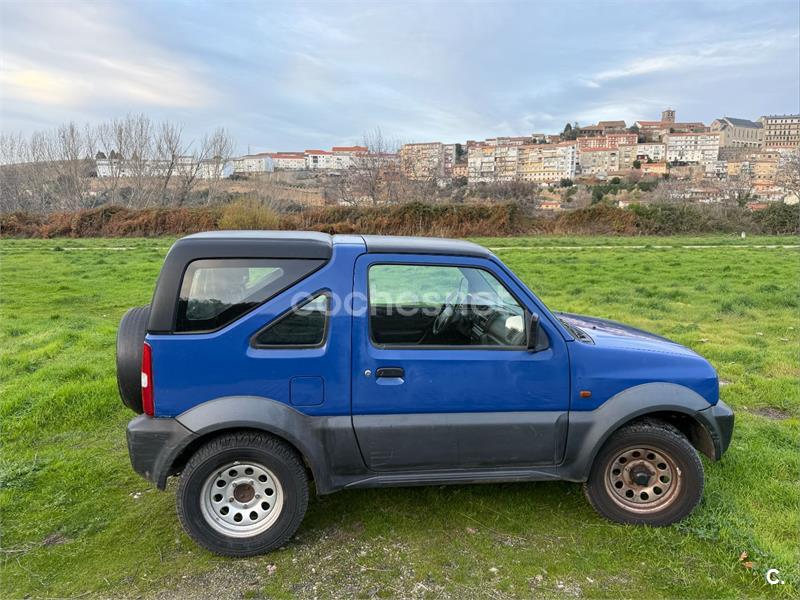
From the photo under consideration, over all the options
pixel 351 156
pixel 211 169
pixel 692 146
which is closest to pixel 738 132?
pixel 692 146

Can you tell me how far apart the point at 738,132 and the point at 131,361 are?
154165 millimetres

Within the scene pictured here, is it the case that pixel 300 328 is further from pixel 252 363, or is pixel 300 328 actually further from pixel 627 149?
pixel 627 149

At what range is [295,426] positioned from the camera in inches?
120

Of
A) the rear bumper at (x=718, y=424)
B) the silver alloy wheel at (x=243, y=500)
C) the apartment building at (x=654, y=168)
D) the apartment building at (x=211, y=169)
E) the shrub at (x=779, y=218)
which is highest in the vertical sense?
the apartment building at (x=654, y=168)

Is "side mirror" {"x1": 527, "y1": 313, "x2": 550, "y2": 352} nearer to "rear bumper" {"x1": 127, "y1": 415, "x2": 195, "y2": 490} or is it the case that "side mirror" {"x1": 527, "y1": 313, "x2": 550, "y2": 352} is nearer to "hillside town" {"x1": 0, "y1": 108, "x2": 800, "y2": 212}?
"rear bumper" {"x1": 127, "y1": 415, "x2": 195, "y2": 490}

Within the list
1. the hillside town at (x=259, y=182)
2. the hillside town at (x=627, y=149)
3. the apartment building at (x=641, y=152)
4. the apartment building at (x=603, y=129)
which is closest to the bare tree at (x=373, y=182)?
the hillside town at (x=259, y=182)

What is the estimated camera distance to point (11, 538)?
3.29 metres

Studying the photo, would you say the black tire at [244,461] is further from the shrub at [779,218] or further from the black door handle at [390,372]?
the shrub at [779,218]

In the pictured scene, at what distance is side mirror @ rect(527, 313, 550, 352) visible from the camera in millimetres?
3229

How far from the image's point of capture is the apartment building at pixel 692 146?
112 metres

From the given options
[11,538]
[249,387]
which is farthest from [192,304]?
[11,538]

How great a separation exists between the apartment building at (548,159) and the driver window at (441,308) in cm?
11465

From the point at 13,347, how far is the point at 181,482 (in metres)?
5.91

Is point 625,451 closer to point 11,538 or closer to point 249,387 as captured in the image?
point 249,387
